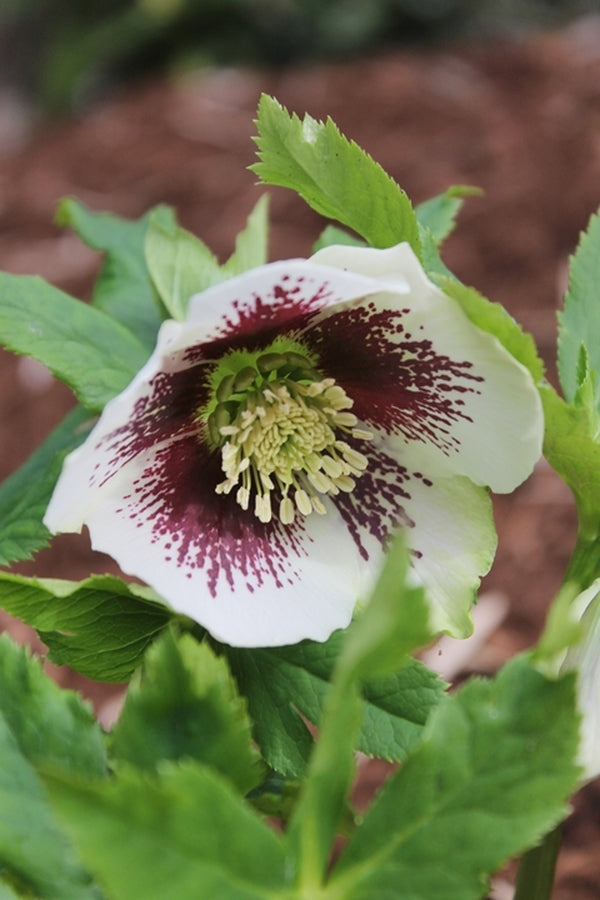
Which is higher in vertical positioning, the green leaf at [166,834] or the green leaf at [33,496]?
the green leaf at [33,496]

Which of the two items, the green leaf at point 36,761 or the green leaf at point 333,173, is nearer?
the green leaf at point 36,761

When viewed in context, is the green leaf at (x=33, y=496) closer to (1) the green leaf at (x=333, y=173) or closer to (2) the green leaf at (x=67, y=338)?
(2) the green leaf at (x=67, y=338)

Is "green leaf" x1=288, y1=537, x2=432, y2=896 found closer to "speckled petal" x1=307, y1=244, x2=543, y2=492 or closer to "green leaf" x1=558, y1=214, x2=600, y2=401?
"speckled petal" x1=307, y1=244, x2=543, y2=492

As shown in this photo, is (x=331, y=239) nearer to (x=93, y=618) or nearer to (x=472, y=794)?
(x=93, y=618)

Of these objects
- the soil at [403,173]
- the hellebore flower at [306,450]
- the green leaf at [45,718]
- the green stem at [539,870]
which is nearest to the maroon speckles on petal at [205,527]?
the hellebore flower at [306,450]

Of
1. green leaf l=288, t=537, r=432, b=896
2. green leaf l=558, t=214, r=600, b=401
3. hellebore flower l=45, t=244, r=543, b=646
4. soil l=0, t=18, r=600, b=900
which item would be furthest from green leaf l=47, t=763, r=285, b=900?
soil l=0, t=18, r=600, b=900

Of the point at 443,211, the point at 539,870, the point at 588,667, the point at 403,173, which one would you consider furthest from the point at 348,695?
the point at 403,173

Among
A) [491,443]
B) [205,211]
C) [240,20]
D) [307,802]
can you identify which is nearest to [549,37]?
[240,20]
